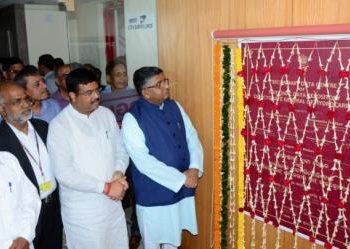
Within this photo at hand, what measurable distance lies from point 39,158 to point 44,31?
688 centimetres

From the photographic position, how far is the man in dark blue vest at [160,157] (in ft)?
9.37

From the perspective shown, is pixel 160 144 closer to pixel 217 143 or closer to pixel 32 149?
pixel 217 143

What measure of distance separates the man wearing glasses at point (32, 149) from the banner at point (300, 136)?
135 centimetres

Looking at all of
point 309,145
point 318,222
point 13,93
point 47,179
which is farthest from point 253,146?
point 13,93

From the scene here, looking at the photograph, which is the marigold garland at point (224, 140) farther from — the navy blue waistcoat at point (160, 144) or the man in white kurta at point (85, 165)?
the man in white kurta at point (85, 165)

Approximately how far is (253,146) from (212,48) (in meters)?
0.77

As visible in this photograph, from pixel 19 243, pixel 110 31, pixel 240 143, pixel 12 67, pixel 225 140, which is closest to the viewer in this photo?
pixel 19 243

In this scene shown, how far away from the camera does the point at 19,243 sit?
2.20 m

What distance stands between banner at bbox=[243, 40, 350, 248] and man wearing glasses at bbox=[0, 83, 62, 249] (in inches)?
53.1

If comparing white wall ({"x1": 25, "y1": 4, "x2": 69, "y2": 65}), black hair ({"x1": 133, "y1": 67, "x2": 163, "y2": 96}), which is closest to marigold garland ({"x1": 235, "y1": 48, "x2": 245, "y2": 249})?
black hair ({"x1": 133, "y1": 67, "x2": 163, "y2": 96})

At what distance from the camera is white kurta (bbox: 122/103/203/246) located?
2848 millimetres

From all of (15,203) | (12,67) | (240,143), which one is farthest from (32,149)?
(12,67)

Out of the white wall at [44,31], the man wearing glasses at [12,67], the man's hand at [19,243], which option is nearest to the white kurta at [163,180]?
the man's hand at [19,243]

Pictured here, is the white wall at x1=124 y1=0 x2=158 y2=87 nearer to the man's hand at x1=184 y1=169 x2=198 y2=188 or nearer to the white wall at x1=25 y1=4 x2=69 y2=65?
the man's hand at x1=184 y1=169 x2=198 y2=188
